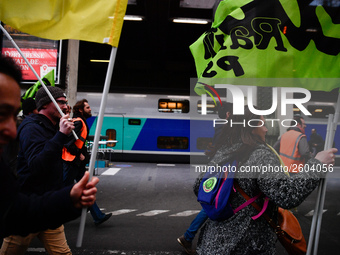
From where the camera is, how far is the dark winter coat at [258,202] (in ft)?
6.40

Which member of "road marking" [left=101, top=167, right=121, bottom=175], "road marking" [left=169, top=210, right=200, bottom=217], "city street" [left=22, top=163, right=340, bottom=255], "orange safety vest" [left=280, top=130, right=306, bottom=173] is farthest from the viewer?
"road marking" [left=101, top=167, right=121, bottom=175]

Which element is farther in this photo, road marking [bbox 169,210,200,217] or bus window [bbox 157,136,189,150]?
bus window [bbox 157,136,189,150]

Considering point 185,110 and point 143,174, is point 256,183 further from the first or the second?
point 185,110

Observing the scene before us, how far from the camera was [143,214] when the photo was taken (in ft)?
20.9

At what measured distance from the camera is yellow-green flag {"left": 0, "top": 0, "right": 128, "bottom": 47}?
7.20ft

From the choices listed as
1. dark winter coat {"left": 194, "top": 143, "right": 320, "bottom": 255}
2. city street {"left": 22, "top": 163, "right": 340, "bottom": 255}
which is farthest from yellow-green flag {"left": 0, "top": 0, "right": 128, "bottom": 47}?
city street {"left": 22, "top": 163, "right": 340, "bottom": 255}

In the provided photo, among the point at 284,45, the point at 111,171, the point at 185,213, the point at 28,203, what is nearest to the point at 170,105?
the point at 111,171

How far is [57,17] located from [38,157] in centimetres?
108

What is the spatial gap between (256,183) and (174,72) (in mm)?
18272

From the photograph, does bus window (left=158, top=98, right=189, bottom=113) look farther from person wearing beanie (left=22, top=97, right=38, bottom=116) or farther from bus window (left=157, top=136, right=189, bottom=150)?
person wearing beanie (left=22, top=97, right=38, bottom=116)

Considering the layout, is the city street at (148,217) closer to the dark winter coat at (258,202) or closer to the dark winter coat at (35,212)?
the dark winter coat at (258,202)

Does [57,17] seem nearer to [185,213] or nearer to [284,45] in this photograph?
[284,45]

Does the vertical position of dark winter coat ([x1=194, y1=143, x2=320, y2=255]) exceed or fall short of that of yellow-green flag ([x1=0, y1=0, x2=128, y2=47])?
it falls short

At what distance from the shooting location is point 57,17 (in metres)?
2.32
